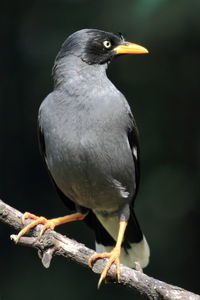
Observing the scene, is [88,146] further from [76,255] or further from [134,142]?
[76,255]

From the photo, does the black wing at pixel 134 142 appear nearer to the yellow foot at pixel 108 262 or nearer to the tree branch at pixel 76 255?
the yellow foot at pixel 108 262

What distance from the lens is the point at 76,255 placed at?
500 cm

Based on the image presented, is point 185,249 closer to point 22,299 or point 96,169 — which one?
point 22,299

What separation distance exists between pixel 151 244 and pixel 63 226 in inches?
39.1

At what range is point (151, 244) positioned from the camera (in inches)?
302

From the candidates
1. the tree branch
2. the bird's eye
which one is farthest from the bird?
the tree branch

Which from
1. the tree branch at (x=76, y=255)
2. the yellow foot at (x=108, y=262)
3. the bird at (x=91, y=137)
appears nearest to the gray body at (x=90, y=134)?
the bird at (x=91, y=137)

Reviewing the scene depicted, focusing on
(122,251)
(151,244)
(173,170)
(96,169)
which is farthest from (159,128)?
(96,169)

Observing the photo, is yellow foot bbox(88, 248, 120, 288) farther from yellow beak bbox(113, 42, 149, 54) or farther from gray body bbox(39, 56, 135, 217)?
yellow beak bbox(113, 42, 149, 54)

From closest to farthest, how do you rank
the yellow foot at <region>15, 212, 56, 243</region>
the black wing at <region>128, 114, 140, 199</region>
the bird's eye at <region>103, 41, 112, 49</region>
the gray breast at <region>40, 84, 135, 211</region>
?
the yellow foot at <region>15, 212, 56, 243</region> → the gray breast at <region>40, 84, 135, 211</region> → the black wing at <region>128, 114, 140, 199</region> → the bird's eye at <region>103, 41, 112, 49</region>

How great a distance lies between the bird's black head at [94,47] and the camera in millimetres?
5992

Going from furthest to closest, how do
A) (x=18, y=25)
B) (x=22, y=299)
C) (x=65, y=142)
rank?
(x=18, y=25), (x=22, y=299), (x=65, y=142)

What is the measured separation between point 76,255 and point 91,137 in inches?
40.0

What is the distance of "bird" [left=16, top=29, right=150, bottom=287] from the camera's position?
218 inches
